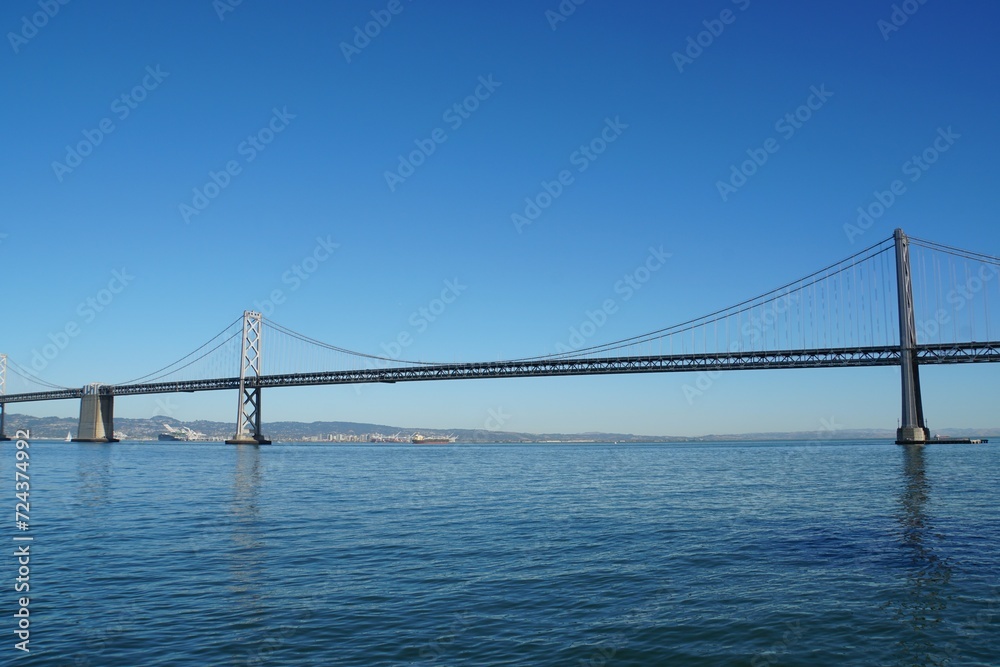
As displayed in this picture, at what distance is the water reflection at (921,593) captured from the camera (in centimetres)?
723

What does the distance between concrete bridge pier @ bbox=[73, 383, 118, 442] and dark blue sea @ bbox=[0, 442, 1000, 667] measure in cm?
8585

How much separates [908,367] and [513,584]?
200 ft

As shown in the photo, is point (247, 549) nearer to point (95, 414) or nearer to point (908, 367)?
point (908, 367)

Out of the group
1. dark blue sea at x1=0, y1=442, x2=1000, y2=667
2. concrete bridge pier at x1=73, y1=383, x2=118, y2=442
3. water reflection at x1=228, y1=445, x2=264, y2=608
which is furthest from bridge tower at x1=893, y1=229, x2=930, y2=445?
concrete bridge pier at x1=73, y1=383, x2=118, y2=442

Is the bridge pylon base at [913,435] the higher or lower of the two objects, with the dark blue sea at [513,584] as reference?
lower

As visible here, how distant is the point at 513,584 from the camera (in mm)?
9930

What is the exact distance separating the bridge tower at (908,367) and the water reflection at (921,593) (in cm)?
4975

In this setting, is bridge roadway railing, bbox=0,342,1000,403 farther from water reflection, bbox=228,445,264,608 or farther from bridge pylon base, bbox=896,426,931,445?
water reflection, bbox=228,445,264,608

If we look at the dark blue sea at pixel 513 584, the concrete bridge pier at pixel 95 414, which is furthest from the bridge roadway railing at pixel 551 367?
the dark blue sea at pixel 513 584

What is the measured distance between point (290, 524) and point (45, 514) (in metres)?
7.16

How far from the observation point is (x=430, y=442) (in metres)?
179

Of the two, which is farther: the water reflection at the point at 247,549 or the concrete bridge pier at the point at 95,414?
the concrete bridge pier at the point at 95,414

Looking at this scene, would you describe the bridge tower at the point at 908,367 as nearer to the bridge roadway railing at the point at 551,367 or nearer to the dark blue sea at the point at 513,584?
the bridge roadway railing at the point at 551,367

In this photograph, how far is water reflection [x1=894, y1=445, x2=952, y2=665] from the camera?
285 inches
